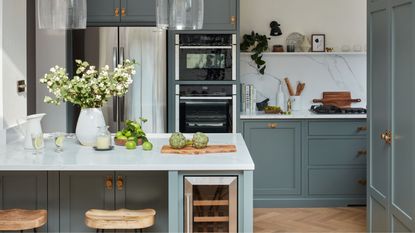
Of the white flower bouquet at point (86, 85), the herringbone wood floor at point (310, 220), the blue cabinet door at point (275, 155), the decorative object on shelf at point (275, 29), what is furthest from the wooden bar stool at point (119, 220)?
the decorative object on shelf at point (275, 29)

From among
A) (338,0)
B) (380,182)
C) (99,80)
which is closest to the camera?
(99,80)

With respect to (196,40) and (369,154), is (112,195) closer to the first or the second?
(369,154)

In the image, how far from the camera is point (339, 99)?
21.8 feet

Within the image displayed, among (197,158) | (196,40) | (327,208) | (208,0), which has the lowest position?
(327,208)

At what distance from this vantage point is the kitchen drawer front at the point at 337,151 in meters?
6.04

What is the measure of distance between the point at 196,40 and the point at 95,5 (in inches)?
40.0

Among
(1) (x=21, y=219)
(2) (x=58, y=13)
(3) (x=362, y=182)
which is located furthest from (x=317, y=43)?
(1) (x=21, y=219)

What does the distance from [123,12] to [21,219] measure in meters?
3.14

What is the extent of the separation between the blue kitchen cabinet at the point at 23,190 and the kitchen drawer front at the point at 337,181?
327 cm

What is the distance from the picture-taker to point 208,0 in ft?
19.3

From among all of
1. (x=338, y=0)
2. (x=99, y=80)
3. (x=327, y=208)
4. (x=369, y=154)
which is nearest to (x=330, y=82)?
(x=338, y=0)

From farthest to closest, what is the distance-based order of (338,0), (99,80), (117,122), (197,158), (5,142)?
(338,0) → (117,122) → (5,142) → (99,80) → (197,158)

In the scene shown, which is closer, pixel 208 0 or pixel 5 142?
pixel 5 142

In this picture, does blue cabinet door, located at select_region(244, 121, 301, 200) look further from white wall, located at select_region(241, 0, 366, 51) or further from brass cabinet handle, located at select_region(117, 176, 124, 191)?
brass cabinet handle, located at select_region(117, 176, 124, 191)
